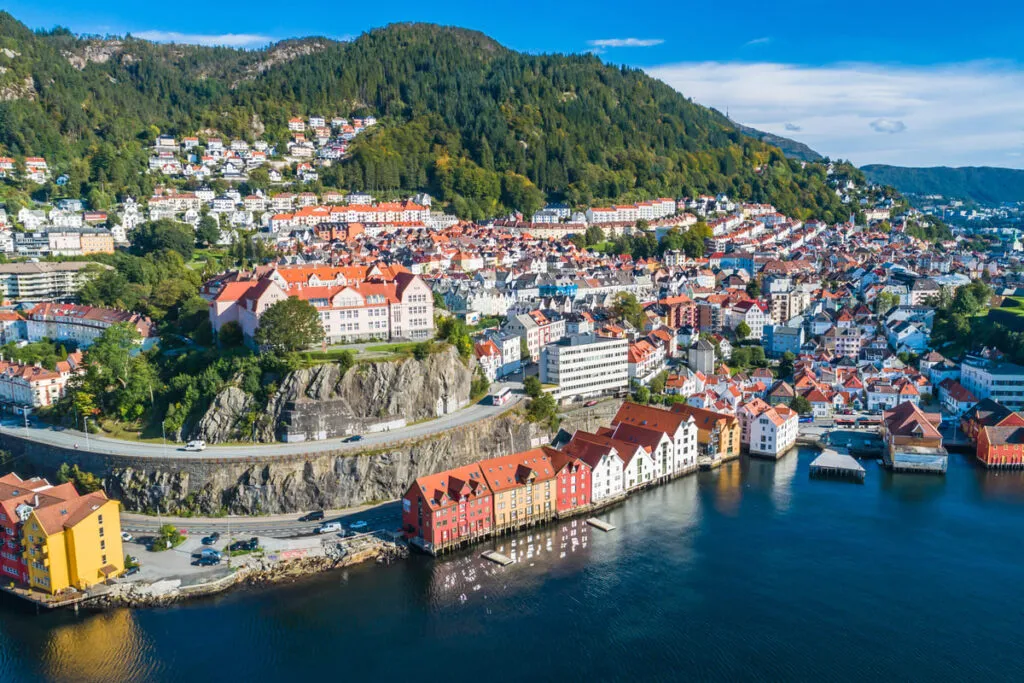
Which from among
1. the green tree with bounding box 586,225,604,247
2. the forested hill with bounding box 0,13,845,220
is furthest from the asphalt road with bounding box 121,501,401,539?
the forested hill with bounding box 0,13,845,220

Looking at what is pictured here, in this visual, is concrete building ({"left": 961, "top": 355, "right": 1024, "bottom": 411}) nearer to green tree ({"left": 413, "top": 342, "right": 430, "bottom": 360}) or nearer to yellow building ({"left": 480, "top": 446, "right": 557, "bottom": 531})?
yellow building ({"left": 480, "top": 446, "right": 557, "bottom": 531})

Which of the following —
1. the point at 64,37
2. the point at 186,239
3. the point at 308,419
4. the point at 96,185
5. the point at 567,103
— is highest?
the point at 64,37

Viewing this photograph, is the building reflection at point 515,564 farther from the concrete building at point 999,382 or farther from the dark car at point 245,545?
the concrete building at point 999,382

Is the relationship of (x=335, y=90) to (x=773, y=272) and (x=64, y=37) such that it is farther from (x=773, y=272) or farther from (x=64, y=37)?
(x=773, y=272)

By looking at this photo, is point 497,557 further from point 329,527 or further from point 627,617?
point 329,527

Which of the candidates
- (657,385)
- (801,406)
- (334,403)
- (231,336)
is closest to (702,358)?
(657,385)

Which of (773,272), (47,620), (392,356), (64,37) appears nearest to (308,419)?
(392,356)
